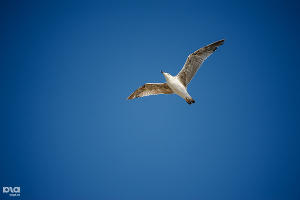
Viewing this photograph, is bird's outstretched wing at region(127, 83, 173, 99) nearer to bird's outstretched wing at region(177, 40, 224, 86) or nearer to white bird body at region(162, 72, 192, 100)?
white bird body at region(162, 72, 192, 100)

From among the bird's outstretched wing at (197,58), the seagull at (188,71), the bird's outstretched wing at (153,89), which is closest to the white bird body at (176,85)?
the seagull at (188,71)

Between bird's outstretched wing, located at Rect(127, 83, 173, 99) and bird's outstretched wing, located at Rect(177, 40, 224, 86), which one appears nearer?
bird's outstretched wing, located at Rect(177, 40, 224, 86)

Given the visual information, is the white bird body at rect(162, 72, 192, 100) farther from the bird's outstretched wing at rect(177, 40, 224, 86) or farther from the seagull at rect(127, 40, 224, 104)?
the bird's outstretched wing at rect(177, 40, 224, 86)

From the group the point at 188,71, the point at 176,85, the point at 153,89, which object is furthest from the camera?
the point at 153,89

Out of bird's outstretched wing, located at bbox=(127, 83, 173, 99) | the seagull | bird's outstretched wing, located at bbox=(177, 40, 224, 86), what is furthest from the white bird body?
bird's outstretched wing, located at bbox=(127, 83, 173, 99)

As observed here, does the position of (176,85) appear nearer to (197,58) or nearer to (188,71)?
(188,71)

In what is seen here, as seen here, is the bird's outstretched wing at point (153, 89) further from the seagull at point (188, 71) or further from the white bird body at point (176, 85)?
the white bird body at point (176, 85)

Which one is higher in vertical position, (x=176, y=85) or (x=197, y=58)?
(x=197, y=58)

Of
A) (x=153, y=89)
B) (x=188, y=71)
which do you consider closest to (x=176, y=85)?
(x=188, y=71)

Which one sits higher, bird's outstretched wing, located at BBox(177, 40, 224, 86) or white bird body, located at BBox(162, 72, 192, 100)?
bird's outstretched wing, located at BBox(177, 40, 224, 86)

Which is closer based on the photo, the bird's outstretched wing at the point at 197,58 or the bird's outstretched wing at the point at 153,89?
the bird's outstretched wing at the point at 197,58

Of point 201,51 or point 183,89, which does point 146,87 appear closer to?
point 183,89

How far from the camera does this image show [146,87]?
57.0 feet

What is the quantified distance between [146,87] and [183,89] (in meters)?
2.00
